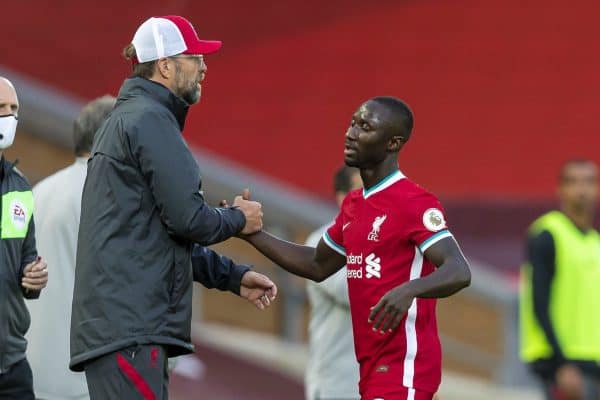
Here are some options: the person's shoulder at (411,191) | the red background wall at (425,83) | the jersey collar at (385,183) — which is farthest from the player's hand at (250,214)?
the red background wall at (425,83)

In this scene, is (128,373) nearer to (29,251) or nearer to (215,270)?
(215,270)

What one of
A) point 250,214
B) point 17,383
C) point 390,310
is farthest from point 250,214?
point 17,383

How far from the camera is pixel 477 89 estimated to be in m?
12.2

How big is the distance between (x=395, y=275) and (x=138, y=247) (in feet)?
2.82

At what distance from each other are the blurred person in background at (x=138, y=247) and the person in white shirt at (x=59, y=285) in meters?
0.94

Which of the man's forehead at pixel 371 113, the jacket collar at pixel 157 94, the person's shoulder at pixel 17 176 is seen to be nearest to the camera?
the jacket collar at pixel 157 94

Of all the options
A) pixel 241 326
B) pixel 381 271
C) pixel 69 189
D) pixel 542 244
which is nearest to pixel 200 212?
pixel 381 271

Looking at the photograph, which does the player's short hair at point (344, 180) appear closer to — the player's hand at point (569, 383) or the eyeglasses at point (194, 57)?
the player's hand at point (569, 383)

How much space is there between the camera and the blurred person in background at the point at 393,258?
15.1ft

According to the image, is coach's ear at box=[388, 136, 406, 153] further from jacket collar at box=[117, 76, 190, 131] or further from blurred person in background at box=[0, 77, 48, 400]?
blurred person in background at box=[0, 77, 48, 400]

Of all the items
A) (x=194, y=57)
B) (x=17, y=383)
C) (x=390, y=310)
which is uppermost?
(x=194, y=57)

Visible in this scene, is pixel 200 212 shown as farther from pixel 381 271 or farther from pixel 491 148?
pixel 491 148

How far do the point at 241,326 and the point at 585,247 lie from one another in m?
3.95

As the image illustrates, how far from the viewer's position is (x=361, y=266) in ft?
15.6
